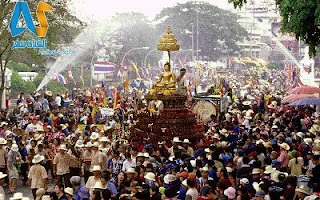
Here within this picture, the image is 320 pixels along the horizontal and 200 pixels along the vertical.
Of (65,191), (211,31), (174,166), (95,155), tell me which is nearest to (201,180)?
(174,166)

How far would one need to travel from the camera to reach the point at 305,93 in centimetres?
3322

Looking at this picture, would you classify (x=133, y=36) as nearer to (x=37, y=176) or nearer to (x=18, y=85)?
(x=18, y=85)

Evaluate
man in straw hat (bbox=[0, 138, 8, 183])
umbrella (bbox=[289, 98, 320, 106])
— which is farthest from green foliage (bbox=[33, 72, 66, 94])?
man in straw hat (bbox=[0, 138, 8, 183])

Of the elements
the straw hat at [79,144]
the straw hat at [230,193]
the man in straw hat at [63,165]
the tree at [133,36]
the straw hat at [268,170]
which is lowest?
the man in straw hat at [63,165]

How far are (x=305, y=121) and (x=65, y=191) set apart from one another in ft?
53.2

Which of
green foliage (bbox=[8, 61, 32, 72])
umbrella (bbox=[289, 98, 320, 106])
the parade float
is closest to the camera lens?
the parade float

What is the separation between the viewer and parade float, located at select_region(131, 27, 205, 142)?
986 inches

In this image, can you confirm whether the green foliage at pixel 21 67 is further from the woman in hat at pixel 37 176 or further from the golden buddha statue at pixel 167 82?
the woman in hat at pixel 37 176

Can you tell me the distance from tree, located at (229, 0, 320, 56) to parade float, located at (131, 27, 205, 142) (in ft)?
19.7

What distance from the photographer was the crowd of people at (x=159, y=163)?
1462cm

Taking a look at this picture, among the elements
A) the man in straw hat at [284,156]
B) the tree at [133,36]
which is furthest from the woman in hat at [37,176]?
the tree at [133,36]

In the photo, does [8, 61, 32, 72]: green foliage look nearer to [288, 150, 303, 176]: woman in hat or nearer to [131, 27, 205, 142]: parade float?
[131, 27, 205, 142]: parade float

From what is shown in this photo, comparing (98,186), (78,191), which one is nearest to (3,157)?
(78,191)

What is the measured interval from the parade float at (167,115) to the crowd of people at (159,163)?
1.64 ft
